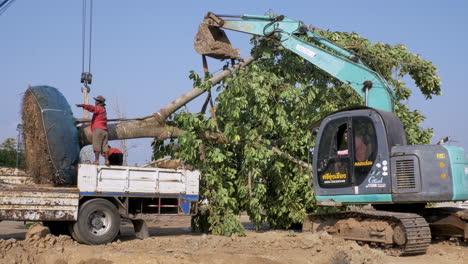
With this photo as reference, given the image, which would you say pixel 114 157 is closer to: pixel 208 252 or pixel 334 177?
pixel 208 252

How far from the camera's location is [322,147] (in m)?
11.7

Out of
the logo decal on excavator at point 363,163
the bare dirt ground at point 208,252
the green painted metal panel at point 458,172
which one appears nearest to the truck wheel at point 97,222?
the bare dirt ground at point 208,252

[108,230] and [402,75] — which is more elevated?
[402,75]

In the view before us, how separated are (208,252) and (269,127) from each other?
534cm

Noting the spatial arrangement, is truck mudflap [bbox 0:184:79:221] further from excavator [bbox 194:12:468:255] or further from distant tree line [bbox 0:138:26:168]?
distant tree line [bbox 0:138:26:168]

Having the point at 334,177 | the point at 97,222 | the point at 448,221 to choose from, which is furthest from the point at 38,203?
the point at 448,221

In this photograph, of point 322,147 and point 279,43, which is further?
point 279,43

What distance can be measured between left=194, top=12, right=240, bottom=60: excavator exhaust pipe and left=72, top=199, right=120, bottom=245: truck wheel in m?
4.87

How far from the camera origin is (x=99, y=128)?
12219 mm

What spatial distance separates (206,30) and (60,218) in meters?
6.17

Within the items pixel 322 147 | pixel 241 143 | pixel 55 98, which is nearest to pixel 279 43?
pixel 241 143

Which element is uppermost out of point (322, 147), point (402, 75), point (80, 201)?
point (402, 75)

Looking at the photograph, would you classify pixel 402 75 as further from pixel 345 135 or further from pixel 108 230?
pixel 108 230

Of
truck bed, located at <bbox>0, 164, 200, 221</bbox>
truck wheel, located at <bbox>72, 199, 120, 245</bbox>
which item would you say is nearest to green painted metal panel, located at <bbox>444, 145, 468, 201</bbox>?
truck bed, located at <bbox>0, 164, 200, 221</bbox>
